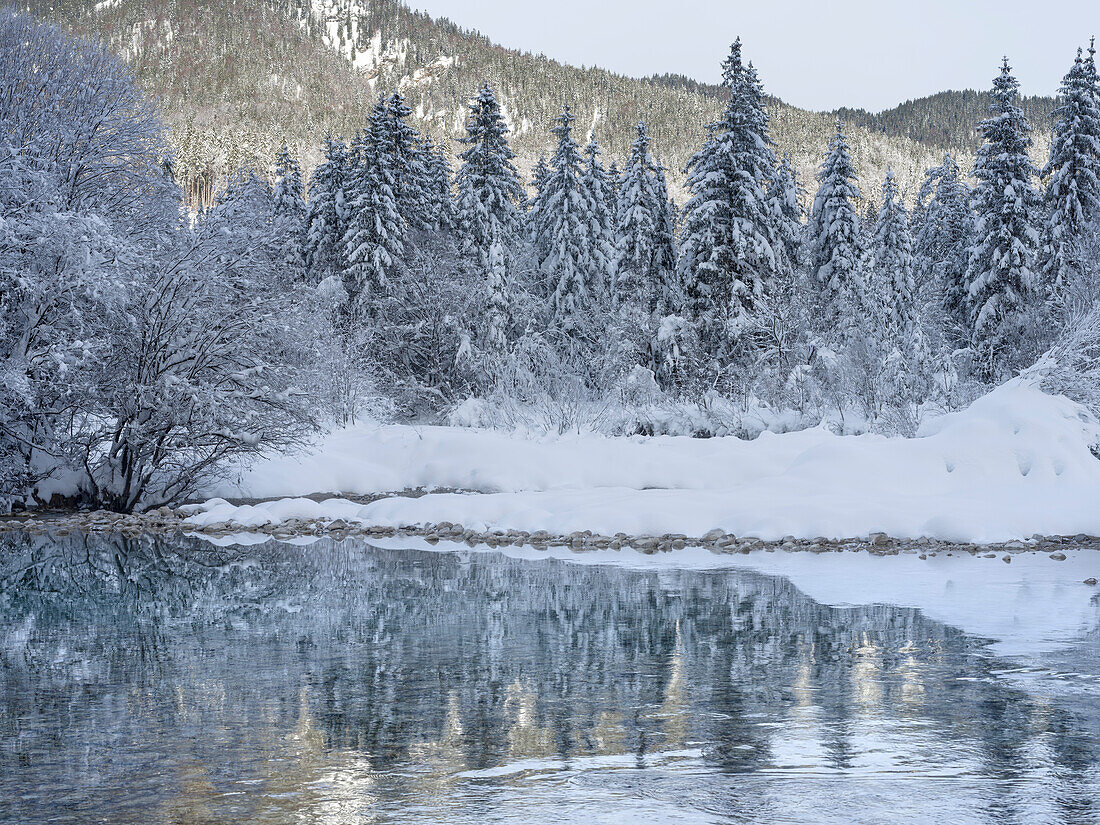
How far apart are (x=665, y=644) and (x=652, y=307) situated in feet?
119

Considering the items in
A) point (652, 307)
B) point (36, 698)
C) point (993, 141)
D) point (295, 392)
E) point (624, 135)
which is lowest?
point (36, 698)

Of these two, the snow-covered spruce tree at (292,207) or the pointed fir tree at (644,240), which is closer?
the pointed fir tree at (644,240)

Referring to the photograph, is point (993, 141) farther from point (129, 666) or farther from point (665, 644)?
point (129, 666)

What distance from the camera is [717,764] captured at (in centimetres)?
531

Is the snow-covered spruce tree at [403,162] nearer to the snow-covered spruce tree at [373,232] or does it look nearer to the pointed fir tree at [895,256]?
the snow-covered spruce tree at [373,232]

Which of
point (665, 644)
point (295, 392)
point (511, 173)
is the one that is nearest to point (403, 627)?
point (665, 644)

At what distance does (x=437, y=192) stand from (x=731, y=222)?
16436 mm

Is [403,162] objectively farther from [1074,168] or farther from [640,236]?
[1074,168]

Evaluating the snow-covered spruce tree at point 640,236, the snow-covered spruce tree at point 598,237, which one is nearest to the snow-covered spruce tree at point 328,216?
the snow-covered spruce tree at point 598,237

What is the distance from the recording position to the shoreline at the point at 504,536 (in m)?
15.2

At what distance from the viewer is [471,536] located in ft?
55.6

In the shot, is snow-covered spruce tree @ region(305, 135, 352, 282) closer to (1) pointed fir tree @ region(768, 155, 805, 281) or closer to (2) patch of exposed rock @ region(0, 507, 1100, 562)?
(1) pointed fir tree @ region(768, 155, 805, 281)

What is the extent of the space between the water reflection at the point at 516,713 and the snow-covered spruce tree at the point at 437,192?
38.0m

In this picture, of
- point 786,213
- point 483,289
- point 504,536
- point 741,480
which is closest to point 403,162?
point 483,289
